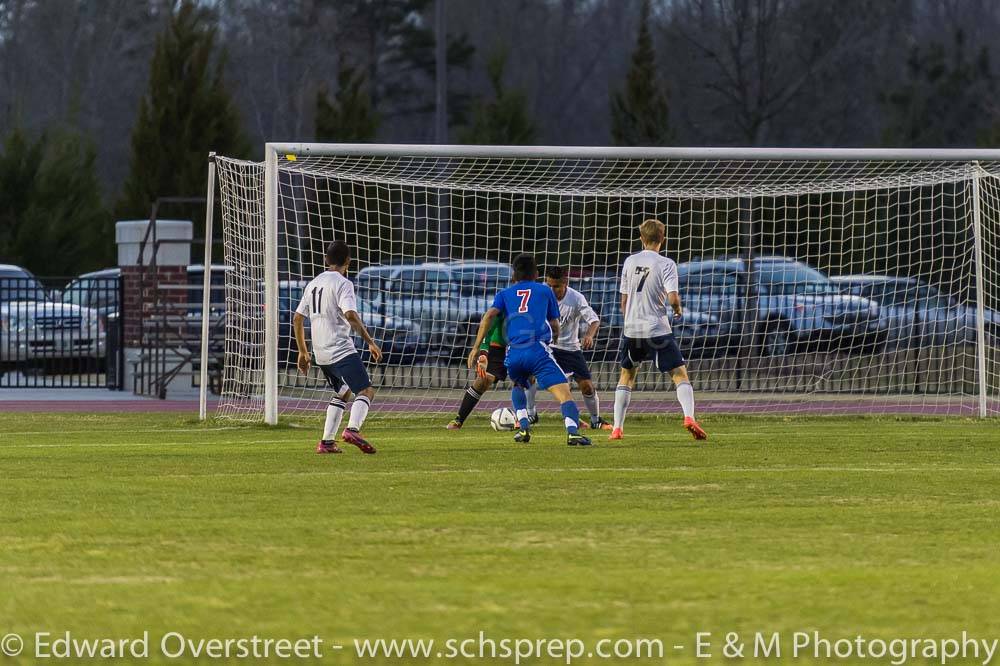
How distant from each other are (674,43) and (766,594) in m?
39.5

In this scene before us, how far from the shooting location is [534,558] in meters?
7.55

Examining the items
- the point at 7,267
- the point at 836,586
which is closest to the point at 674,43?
the point at 7,267

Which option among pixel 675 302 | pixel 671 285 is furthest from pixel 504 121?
pixel 675 302

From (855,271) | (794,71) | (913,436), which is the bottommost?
(913,436)

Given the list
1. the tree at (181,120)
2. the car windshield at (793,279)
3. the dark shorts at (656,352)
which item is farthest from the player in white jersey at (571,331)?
the tree at (181,120)

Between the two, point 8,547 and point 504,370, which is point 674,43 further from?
point 8,547

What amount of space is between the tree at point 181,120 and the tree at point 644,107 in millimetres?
8751

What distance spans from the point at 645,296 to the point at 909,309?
1070cm

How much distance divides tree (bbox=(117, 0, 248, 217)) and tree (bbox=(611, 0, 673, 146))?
28.7 feet

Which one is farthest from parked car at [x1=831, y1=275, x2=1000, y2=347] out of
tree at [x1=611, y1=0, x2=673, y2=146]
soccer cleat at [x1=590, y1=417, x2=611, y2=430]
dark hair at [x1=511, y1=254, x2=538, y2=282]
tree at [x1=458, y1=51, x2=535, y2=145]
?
tree at [x1=458, y1=51, x2=535, y2=145]

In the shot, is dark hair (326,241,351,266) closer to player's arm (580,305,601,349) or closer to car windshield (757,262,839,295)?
player's arm (580,305,601,349)

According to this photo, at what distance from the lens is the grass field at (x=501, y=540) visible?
20.4ft

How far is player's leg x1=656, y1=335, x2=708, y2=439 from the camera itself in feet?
46.6

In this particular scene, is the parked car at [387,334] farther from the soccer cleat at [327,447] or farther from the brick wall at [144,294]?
the soccer cleat at [327,447]
